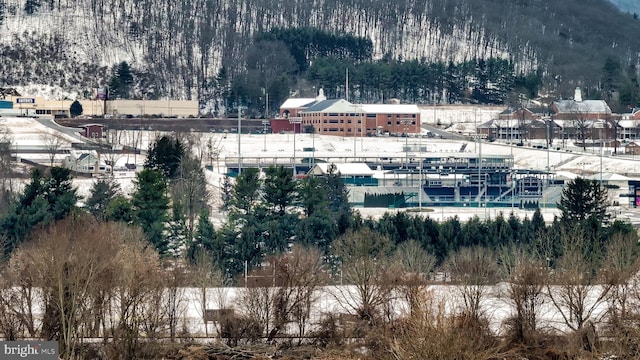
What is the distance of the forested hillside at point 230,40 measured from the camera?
5512 inches

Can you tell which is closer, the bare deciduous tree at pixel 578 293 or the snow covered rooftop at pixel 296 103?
the bare deciduous tree at pixel 578 293

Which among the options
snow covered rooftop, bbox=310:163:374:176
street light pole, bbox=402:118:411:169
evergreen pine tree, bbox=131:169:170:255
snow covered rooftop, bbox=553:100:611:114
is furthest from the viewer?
snow covered rooftop, bbox=553:100:611:114

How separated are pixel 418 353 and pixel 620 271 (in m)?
15.2

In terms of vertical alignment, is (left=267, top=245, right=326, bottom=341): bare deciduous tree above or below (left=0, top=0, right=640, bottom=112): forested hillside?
below

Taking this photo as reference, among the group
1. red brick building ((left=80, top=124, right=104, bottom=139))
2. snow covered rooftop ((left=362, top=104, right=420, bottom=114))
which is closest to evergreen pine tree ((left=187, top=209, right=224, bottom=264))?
red brick building ((left=80, top=124, right=104, bottom=139))

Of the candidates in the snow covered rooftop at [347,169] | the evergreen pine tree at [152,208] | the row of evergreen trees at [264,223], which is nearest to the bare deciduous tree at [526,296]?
the row of evergreen trees at [264,223]

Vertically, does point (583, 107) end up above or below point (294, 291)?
above

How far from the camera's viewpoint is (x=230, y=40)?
492ft

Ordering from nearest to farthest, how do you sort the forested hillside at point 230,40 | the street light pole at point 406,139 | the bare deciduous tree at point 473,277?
1. the bare deciduous tree at point 473,277
2. the street light pole at point 406,139
3. the forested hillside at point 230,40

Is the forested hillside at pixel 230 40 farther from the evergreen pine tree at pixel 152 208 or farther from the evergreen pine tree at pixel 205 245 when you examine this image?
the evergreen pine tree at pixel 205 245

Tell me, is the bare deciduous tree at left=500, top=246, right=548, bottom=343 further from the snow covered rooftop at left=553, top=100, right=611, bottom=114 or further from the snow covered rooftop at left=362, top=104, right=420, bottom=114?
the snow covered rooftop at left=553, top=100, right=611, bottom=114

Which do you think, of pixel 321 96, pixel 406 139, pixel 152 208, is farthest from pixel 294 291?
pixel 321 96

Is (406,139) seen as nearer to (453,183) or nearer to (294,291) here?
(453,183)

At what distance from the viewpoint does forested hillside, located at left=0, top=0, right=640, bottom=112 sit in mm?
140000
